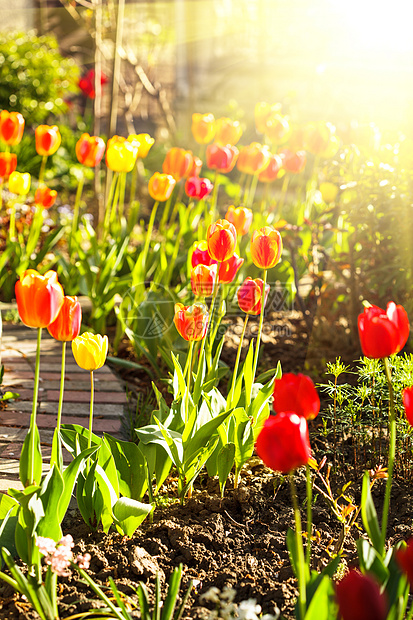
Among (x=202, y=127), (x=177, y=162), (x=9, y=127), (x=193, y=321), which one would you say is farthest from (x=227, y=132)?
(x=193, y=321)

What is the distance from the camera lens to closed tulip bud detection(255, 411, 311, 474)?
3.78 ft

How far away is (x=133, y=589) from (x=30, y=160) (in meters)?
5.46

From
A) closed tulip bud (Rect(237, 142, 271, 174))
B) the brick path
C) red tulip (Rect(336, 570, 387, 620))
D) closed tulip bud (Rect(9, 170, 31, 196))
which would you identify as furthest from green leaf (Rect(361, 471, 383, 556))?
closed tulip bud (Rect(9, 170, 31, 196))

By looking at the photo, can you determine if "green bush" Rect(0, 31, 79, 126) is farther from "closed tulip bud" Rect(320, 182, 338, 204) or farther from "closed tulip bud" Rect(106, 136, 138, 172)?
"closed tulip bud" Rect(320, 182, 338, 204)

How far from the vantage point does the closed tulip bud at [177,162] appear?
10.9 feet

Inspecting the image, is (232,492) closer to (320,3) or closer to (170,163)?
(170,163)

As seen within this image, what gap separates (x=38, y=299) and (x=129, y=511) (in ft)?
2.31

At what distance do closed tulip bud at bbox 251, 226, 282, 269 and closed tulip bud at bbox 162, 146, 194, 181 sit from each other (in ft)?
5.07

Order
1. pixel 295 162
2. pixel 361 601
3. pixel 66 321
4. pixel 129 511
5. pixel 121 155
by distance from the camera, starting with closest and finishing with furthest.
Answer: pixel 361 601, pixel 66 321, pixel 129 511, pixel 121 155, pixel 295 162

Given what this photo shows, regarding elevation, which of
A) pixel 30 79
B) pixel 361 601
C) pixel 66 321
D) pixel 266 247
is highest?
pixel 30 79

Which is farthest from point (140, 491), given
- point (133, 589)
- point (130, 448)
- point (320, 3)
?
point (320, 3)

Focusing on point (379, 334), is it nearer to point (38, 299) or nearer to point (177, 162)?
point (38, 299)

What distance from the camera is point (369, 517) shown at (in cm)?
141

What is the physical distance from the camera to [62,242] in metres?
5.09
